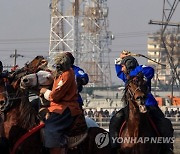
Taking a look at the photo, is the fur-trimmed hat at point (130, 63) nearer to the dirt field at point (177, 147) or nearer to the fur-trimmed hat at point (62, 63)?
the fur-trimmed hat at point (62, 63)

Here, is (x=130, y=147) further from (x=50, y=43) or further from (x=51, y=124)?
(x=50, y=43)

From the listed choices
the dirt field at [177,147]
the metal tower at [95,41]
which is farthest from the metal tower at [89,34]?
the dirt field at [177,147]

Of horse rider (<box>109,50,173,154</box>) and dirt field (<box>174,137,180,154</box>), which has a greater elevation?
horse rider (<box>109,50,173,154</box>)

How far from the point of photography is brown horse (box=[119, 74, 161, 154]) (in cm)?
1198

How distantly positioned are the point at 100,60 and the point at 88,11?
29.4 ft

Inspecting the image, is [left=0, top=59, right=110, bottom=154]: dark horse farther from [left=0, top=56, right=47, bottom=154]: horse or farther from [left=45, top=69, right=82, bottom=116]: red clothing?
[left=45, top=69, right=82, bottom=116]: red clothing

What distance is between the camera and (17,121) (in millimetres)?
11516

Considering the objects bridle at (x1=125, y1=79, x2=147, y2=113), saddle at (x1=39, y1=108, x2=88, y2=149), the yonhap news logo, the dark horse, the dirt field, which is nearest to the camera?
the dark horse

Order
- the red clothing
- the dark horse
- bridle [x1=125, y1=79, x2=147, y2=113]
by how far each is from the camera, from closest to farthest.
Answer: the dark horse < the red clothing < bridle [x1=125, y1=79, x2=147, y2=113]

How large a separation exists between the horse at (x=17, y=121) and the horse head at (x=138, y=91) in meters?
1.59

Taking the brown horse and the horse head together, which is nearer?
the horse head

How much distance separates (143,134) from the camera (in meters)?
12.2

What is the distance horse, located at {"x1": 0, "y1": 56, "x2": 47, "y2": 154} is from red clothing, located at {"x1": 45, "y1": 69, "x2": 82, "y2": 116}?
15.4 inches

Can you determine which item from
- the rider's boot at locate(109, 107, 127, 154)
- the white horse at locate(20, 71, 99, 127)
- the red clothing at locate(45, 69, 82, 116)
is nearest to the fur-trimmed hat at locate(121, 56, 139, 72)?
the rider's boot at locate(109, 107, 127, 154)
